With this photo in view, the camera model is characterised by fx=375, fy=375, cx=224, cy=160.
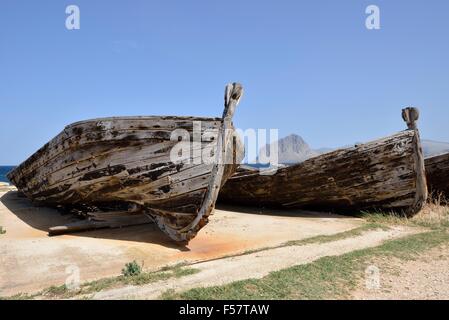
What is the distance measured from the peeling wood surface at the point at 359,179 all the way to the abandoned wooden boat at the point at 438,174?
9.17ft

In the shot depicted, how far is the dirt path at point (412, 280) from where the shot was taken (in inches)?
154

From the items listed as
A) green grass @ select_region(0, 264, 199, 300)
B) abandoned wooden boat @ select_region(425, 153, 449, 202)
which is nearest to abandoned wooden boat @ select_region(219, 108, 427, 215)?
abandoned wooden boat @ select_region(425, 153, 449, 202)

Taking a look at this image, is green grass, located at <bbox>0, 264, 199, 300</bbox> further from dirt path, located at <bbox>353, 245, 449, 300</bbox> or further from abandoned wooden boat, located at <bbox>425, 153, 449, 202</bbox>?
abandoned wooden boat, located at <bbox>425, 153, 449, 202</bbox>

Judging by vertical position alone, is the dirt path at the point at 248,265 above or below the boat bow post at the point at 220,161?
below

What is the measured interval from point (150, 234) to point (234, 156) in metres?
2.09

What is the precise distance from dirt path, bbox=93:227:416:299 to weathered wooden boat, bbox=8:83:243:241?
3.94 ft

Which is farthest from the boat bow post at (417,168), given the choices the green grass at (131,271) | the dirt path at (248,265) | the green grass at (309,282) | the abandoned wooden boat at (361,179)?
the green grass at (131,271)

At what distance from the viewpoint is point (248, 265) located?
485 centimetres

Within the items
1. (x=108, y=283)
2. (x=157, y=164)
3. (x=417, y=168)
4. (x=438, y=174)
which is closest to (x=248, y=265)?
(x=108, y=283)

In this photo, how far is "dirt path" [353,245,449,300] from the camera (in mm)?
3904

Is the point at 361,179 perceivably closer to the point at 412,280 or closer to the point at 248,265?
the point at 412,280

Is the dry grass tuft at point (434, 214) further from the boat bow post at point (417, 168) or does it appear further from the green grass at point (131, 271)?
the green grass at point (131, 271)
